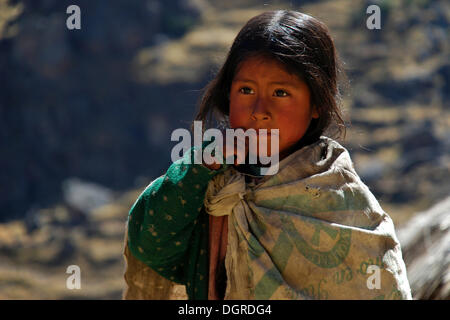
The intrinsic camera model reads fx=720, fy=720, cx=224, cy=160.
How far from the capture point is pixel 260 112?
63.6 inches

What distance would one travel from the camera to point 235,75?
5.64 ft

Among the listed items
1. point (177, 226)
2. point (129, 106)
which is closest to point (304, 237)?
point (177, 226)

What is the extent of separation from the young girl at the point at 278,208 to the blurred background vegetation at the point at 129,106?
10.3 m

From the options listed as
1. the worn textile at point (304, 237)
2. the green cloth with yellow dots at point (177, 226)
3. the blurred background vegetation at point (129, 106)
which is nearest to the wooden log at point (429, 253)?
the worn textile at point (304, 237)

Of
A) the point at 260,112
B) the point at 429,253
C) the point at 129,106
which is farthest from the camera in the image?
the point at 129,106

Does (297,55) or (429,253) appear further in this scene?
(429,253)

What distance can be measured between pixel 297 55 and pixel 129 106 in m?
16.0

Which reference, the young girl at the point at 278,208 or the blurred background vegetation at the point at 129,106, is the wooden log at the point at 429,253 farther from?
the blurred background vegetation at the point at 129,106

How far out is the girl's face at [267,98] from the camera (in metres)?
1.64

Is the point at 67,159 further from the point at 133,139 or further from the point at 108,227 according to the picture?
the point at 108,227

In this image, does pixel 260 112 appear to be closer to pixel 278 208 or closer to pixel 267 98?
pixel 267 98

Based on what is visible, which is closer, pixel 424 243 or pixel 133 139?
pixel 424 243

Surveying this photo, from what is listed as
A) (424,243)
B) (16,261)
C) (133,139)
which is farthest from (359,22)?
(424,243)
